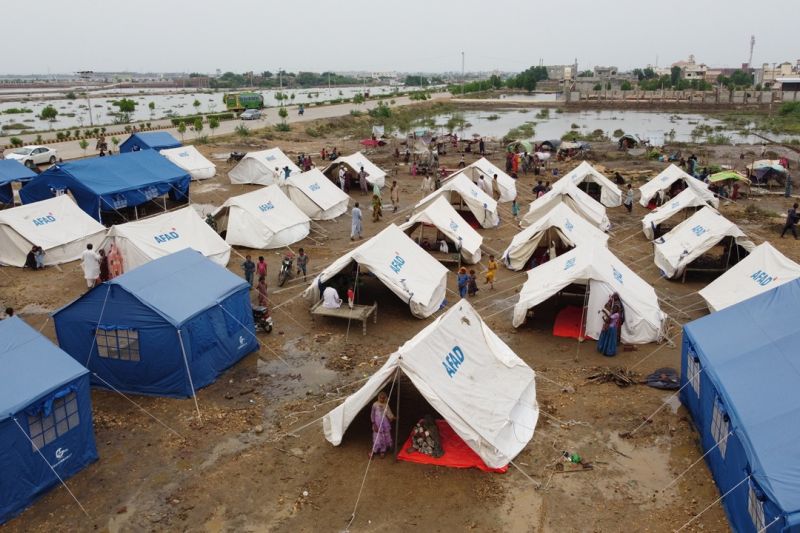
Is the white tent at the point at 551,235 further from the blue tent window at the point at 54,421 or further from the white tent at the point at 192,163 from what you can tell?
the white tent at the point at 192,163

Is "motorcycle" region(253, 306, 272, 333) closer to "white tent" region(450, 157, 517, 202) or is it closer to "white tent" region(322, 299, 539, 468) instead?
"white tent" region(322, 299, 539, 468)

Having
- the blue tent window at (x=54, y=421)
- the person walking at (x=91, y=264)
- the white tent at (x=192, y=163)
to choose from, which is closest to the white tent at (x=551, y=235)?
the person walking at (x=91, y=264)

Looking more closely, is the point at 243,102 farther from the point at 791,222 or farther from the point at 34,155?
the point at 791,222

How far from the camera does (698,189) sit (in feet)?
83.4

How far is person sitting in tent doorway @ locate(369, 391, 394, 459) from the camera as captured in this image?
9148 millimetres

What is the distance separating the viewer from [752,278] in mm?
14078

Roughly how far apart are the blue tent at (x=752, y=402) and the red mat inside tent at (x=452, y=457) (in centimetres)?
307

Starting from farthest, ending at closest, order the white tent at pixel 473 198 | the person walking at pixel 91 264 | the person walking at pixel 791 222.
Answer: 1. the white tent at pixel 473 198
2. the person walking at pixel 791 222
3. the person walking at pixel 91 264

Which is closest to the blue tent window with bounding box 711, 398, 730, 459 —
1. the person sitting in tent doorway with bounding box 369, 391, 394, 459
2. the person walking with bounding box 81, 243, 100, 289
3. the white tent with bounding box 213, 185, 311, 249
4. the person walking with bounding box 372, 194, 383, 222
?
the person sitting in tent doorway with bounding box 369, 391, 394, 459

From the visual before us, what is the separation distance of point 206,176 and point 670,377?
82.7 feet

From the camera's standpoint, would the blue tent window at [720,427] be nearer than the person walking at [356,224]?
Yes

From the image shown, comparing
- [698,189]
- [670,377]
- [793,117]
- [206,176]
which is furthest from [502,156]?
[793,117]

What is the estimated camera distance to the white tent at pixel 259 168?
29.7 meters

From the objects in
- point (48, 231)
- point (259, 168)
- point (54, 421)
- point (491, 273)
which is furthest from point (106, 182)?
point (54, 421)
